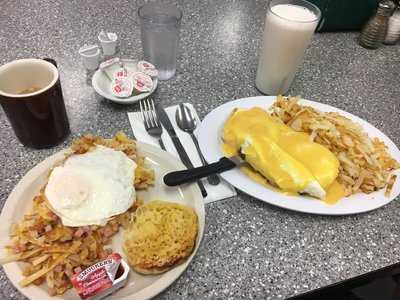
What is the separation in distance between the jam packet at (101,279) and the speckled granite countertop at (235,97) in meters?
0.09

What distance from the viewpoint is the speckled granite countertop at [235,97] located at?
25.8 inches

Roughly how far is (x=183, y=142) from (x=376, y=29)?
90 cm

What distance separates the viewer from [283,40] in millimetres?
925

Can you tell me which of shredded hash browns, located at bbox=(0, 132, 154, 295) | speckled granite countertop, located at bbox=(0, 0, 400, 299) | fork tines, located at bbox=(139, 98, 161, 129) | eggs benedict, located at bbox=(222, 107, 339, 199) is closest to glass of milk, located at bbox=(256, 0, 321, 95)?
speckled granite countertop, located at bbox=(0, 0, 400, 299)

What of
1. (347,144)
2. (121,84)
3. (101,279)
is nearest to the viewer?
(101,279)

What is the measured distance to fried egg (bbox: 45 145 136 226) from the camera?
610mm

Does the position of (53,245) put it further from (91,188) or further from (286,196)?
(286,196)

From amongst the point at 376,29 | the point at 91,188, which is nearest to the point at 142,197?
the point at 91,188

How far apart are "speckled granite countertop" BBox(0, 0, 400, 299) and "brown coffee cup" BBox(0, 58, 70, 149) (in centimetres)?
5

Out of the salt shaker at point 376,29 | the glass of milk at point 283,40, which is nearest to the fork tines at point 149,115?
the glass of milk at point 283,40

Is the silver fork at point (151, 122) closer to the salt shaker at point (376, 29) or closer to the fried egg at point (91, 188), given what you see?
the fried egg at point (91, 188)

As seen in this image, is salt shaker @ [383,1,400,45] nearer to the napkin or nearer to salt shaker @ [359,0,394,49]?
salt shaker @ [359,0,394,49]

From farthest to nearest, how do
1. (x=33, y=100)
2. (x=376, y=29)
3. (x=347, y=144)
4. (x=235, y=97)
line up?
(x=376, y=29) → (x=235, y=97) → (x=347, y=144) → (x=33, y=100)

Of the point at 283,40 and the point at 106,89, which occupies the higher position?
the point at 283,40
